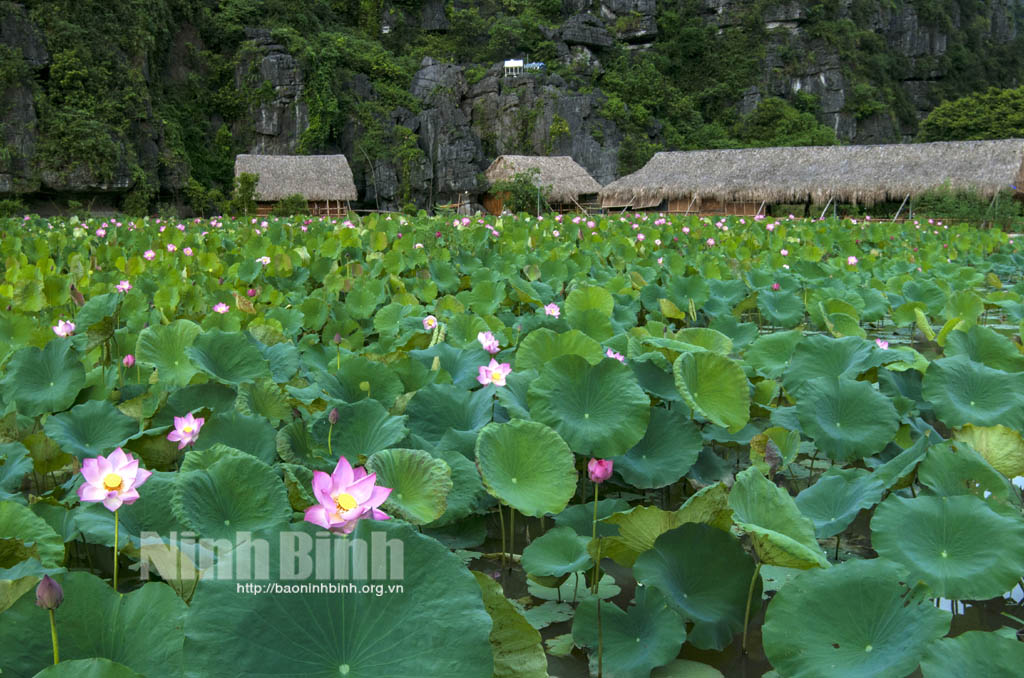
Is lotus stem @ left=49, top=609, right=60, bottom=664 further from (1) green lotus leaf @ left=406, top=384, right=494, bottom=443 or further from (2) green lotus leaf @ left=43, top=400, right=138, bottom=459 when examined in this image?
(1) green lotus leaf @ left=406, top=384, right=494, bottom=443

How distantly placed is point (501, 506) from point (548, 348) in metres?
0.48

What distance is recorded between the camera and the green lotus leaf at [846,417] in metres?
1.48

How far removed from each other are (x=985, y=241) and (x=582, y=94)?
2765 cm

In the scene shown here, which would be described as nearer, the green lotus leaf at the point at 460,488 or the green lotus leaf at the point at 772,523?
the green lotus leaf at the point at 772,523

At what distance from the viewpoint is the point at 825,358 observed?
1812 mm

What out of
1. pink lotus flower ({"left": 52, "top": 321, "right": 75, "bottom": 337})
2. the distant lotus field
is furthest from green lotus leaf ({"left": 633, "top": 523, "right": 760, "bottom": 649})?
pink lotus flower ({"left": 52, "top": 321, "right": 75, "bottom": 337})

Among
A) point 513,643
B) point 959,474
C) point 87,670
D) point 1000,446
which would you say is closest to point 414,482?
point 513,643

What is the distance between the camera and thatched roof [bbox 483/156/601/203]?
2489 centimetres

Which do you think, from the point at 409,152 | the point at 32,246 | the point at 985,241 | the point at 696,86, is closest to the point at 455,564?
the point at 32,246

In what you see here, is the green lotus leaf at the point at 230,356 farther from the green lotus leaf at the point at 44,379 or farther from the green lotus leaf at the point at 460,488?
the green lotus leaf at the point at 460,488

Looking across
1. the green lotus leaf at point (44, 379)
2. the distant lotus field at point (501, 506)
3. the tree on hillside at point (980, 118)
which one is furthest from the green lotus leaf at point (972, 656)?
the tree on hillside at point (980, 118)

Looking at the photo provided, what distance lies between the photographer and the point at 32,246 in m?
4.85

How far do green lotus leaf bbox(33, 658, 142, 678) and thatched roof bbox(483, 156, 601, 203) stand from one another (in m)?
24.1

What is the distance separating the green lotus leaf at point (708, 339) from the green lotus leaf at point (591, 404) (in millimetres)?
605
